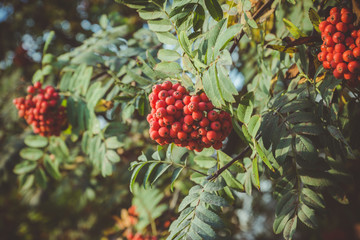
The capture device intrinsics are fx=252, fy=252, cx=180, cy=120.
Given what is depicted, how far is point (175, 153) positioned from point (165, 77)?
0.41m

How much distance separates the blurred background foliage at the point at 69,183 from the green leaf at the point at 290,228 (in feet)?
5.13

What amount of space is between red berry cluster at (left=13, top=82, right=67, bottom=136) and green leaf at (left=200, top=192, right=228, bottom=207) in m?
1.33

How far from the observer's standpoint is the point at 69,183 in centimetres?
296

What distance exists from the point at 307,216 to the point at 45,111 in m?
1.77

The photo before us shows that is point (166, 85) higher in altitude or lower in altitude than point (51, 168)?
higher

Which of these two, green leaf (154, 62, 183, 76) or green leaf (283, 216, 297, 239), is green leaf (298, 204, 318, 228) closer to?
green leaf (283, 216, 297, 239)

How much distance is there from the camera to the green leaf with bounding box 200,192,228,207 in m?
1.04

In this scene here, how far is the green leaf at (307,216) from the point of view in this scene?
3.61 ft

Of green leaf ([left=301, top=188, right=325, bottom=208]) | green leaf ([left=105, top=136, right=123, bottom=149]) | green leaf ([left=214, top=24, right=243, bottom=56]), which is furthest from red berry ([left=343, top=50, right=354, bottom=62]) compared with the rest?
green leaf ([left=105, top=136, right=123, bottom=149])

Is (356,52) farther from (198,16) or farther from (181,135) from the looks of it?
(181,135)

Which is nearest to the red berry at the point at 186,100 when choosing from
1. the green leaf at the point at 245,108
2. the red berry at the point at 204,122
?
the red berry at the point at 204,122

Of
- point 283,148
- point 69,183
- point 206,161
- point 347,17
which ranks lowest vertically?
point 69,183

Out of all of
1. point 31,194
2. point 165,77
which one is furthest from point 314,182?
→ point 31,194

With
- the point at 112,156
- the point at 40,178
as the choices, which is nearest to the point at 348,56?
the point at 112,156
